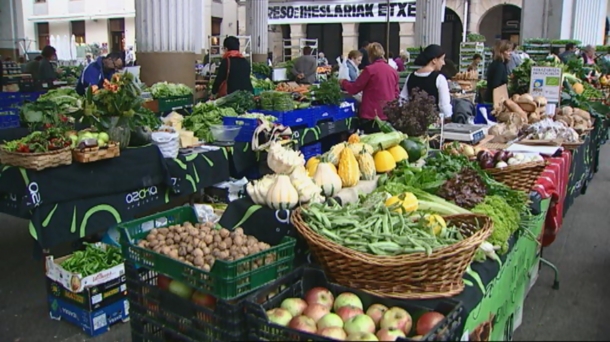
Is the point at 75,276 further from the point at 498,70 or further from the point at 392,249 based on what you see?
the point at 498,70

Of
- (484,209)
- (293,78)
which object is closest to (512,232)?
(484,209)

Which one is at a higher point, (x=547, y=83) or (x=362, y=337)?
(x=547, y=83)


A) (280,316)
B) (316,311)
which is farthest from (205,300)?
(316,311)

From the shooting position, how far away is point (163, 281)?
2744mm

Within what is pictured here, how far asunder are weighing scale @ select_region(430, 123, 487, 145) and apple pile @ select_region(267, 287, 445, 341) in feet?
11.6

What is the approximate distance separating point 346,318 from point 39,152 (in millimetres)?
2870

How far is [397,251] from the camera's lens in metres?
2.52

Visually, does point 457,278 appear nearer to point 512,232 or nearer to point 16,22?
point 512,232

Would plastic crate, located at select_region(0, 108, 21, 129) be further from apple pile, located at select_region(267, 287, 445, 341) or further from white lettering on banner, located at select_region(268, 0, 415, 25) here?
white lettering on banner, located at select_region(268, 0, 415, 25)

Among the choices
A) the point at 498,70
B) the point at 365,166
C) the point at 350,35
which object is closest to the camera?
the point at 365,166

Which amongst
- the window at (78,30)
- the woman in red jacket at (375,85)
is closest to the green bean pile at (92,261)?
the woman in red jacket at (375,85)

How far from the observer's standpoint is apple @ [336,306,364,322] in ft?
7.63

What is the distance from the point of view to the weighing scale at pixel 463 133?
18.7 feet

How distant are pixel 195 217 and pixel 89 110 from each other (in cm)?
178
